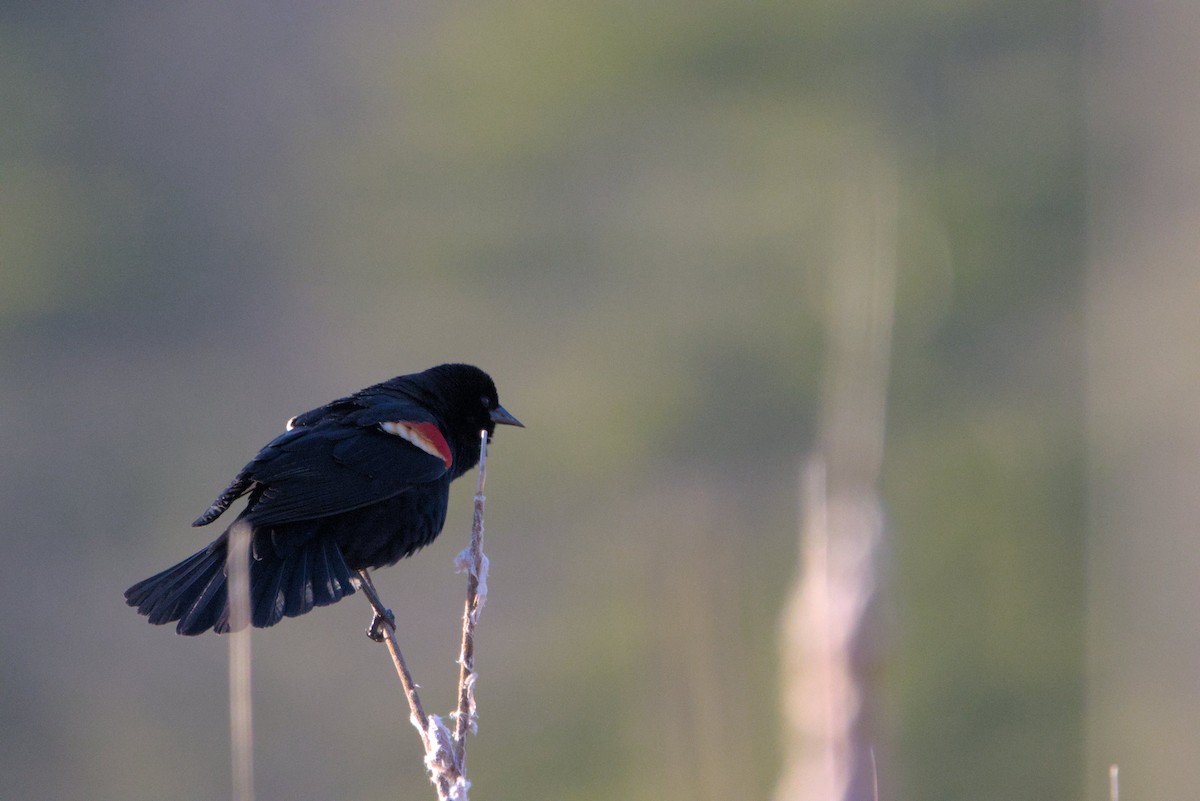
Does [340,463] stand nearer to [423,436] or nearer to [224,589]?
[423,436]

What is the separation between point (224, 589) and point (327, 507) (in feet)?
1.07

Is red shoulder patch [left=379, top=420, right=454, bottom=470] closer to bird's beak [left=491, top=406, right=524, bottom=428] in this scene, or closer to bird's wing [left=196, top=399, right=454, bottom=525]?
bird's wing [left=196, top=399, right=454, bottom=525]

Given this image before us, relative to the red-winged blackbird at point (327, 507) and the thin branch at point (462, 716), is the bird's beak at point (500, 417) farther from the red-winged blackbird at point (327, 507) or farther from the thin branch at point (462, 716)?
the thin branch at point (462, 716)

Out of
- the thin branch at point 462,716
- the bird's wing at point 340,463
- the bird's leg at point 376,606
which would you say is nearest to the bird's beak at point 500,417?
the bird's wing at point 340,463

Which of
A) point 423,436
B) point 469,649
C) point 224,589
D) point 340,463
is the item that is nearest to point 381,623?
point 224,589

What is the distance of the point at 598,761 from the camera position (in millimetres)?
9414

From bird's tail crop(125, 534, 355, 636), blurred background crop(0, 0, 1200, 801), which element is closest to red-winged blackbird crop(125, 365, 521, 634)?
bird's tail crop(125, 534, 355, 636)

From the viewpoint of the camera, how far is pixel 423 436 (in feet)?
10.3

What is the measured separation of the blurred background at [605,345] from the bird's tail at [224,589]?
2.26 feet

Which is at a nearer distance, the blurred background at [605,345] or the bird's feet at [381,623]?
the bird's feet at [381,623]

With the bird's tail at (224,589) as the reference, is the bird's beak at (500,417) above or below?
above

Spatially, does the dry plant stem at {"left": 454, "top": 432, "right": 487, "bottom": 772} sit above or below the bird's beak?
below

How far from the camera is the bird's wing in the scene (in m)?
2.68

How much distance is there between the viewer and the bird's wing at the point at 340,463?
Answer: 2.68 meters
